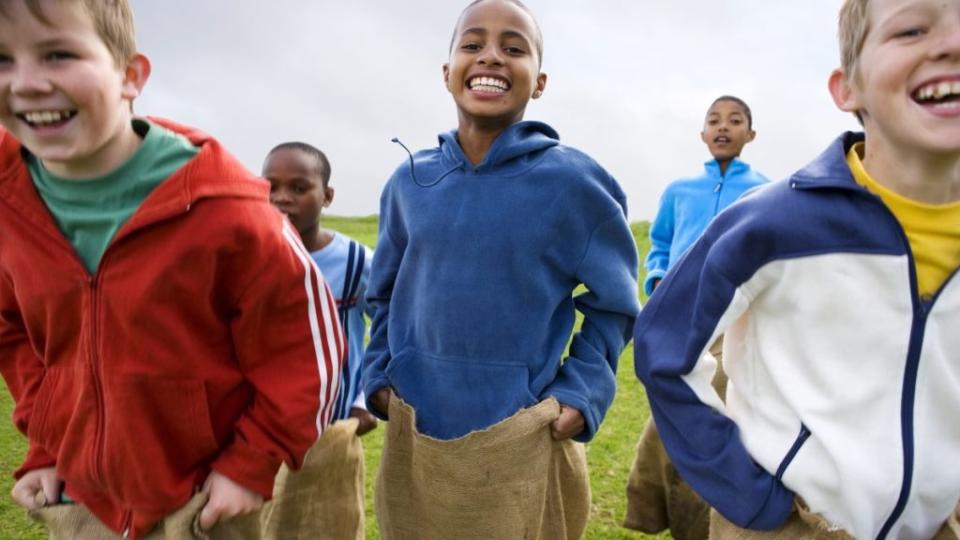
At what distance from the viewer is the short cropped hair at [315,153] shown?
299 cm

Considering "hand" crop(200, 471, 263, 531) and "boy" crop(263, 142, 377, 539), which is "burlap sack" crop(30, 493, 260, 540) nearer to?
"hand" crop(200, 471, 263, 531)

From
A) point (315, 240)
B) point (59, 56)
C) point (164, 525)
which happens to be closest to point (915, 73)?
point (59, 56)

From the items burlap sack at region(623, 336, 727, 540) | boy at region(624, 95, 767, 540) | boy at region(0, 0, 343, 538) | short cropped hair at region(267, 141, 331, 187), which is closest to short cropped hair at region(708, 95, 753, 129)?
boy at region(624, 95, 767, 540)

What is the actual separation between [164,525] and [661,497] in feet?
6.88

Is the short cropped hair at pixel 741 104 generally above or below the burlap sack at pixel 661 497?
above

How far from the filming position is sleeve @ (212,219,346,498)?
1.58 m

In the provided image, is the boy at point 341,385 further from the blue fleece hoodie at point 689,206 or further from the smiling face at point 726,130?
the smiling face at point 726,130

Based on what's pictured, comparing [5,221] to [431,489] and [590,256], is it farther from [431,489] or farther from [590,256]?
[590,256]

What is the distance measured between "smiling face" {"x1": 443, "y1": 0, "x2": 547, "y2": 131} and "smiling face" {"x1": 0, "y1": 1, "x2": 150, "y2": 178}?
924 millimetres

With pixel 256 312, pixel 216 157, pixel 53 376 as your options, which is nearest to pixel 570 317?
pixel 256 312

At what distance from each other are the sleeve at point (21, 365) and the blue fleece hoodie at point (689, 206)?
283 centimetres

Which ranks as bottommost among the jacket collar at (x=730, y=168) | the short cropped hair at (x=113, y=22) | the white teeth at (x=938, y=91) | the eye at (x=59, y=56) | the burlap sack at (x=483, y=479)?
the burlap sack at (x=483, y=479)

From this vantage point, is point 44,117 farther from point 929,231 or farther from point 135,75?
point 929,231

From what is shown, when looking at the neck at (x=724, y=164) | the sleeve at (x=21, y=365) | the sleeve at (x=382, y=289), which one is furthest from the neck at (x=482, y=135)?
the neck at (x=724, y=164)
